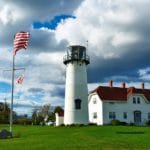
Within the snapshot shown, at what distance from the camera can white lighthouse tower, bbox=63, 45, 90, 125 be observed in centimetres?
5116

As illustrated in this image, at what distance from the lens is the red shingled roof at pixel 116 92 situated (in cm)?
5894

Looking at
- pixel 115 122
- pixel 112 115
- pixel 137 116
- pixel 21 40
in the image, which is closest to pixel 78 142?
pixel 21 40

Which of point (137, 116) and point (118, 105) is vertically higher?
point (118, 105)

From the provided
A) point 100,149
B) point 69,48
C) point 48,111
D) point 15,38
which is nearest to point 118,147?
point 100,149

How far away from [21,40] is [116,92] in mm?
30590

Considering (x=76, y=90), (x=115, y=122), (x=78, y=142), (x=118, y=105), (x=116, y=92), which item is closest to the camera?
(x=78, y=142)

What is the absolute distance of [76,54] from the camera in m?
52.8

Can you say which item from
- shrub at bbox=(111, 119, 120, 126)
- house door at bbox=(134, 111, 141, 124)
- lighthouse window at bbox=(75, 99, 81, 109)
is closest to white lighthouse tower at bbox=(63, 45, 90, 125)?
lighthouse window at bbox=(75, 99, 81, 109)

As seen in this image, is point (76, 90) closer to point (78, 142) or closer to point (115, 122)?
point (115, 122)

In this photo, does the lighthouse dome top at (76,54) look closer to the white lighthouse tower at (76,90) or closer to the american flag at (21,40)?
the white lighthouse tower at (76,90)

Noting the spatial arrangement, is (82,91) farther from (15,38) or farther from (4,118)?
(4,118)

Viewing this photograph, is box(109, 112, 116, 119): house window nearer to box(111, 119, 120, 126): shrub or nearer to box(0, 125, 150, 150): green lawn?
box(111, 119, 120, 126): shrub

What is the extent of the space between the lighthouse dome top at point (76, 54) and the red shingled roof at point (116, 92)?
7999mm

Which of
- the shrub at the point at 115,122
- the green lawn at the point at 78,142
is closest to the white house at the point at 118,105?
the shrub at the point at 115,122
